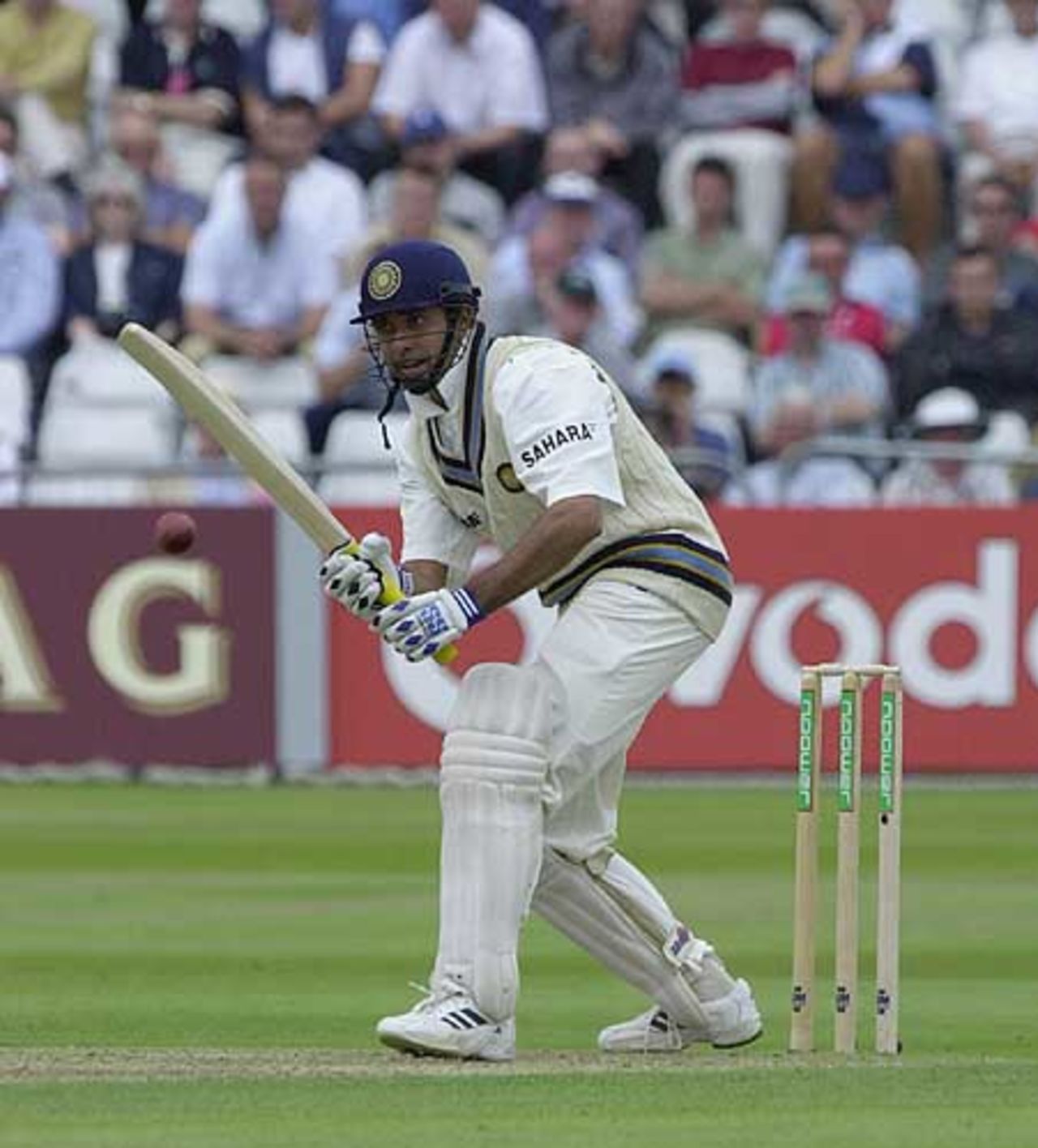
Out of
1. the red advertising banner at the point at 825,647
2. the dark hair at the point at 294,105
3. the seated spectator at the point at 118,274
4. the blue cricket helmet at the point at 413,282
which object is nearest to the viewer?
the blue cricket helmet at the point at 413,282

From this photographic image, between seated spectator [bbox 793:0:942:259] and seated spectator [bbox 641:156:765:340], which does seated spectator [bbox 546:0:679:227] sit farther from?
seated spectator [bbox 793:0:942:259]

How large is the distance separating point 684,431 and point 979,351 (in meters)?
1.70

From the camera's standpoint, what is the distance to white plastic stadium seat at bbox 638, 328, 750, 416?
1686 cm

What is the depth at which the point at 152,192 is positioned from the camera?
1792 centimetres

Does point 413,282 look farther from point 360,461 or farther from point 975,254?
point 975,254

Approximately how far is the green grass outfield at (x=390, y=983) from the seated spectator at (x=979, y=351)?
8.06 feet

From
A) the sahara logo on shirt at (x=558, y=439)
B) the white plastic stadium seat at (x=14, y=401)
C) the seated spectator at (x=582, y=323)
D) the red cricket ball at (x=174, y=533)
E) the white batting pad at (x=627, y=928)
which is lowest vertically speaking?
the white batting pad at (x=627, y=928)

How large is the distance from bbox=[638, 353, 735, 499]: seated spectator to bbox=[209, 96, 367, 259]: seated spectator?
2034 mm

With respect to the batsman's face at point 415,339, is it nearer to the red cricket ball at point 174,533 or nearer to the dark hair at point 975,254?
the red cricket ball at point 174,533

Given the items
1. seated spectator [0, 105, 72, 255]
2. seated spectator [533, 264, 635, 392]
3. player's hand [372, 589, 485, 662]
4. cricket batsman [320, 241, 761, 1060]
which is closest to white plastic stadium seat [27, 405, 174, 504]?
seated spectator [0, 105, 72, 255]

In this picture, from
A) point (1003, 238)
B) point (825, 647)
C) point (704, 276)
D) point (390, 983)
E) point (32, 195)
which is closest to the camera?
point (390, 983)

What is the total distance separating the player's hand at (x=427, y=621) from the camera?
7070 mm

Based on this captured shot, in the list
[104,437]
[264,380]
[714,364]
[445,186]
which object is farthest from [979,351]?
[104,437]

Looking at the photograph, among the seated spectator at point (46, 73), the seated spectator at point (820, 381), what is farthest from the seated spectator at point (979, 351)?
the seated spectator at point (46, 73)
